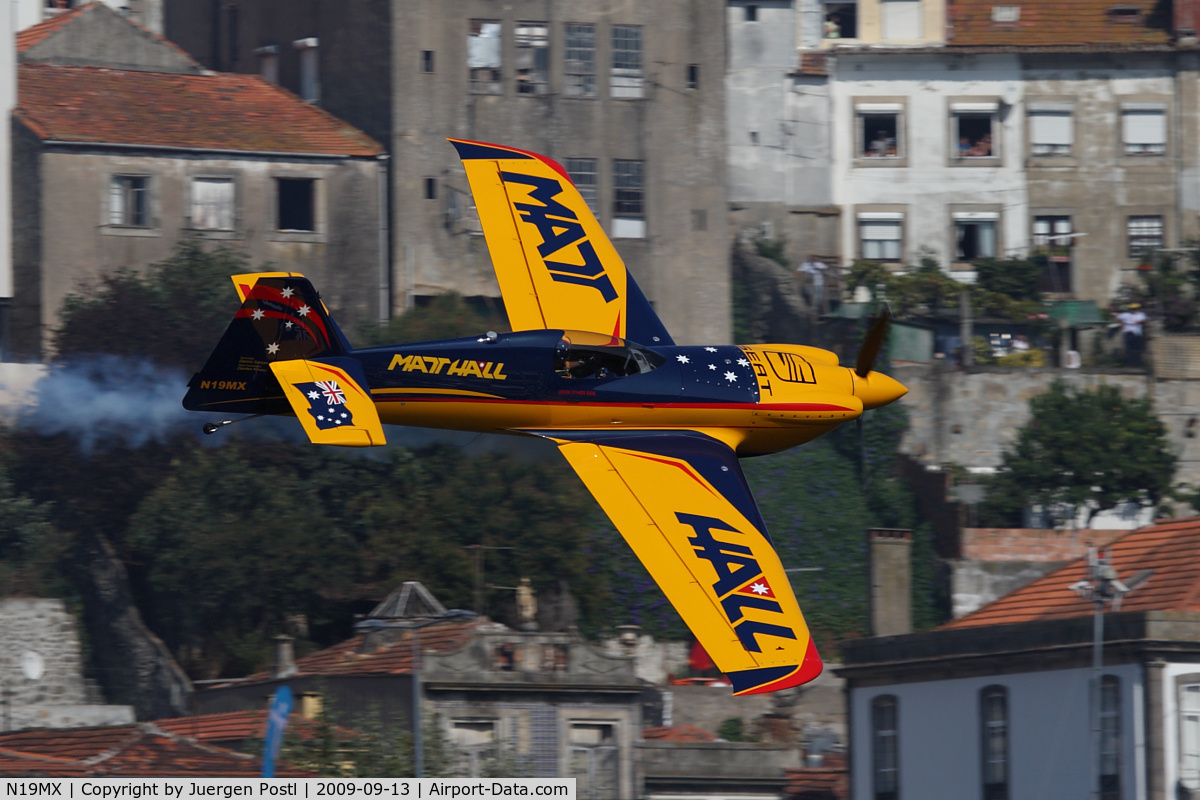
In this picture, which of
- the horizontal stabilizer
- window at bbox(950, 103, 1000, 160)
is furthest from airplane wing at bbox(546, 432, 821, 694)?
window at bbox(950, 103, 1000, 160)

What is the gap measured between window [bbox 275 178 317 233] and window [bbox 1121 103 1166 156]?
31228 millimetres

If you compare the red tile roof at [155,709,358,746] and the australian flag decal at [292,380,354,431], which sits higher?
the australian flag decal at [292,380,354,431]

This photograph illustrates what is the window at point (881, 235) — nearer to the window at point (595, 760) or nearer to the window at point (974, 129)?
the window at point (974, 129)

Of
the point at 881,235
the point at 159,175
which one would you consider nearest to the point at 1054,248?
the point at 881,235

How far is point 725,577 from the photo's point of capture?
25.3 meters

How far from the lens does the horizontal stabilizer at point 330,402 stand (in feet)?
81.9

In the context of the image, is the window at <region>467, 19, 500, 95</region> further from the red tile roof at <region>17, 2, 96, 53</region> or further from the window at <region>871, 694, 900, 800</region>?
the window at <region>871, 694, 900, 800</region>

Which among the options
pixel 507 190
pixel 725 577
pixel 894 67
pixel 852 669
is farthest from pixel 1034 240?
pixel 725 577

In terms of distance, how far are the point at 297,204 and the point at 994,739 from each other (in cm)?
3093

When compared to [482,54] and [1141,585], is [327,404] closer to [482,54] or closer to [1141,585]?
[1141,585]

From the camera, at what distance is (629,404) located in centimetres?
2716

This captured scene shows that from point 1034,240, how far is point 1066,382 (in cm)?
1247

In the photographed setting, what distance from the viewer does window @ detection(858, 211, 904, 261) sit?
7375 centimetres

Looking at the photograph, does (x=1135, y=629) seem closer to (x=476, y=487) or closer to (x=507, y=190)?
(x=507, y=190)
